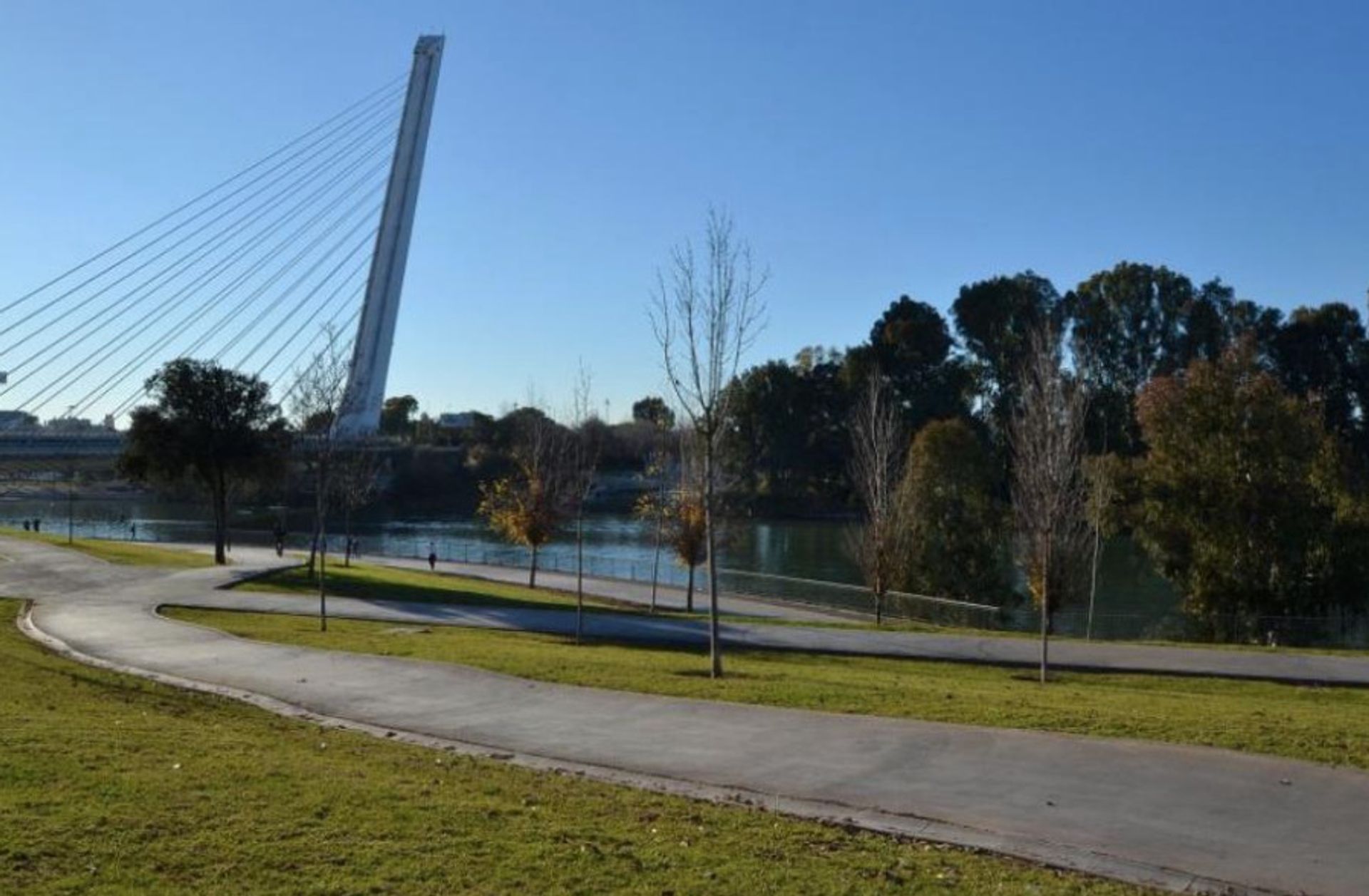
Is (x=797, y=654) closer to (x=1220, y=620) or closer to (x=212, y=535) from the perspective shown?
(x=1220, y=620)

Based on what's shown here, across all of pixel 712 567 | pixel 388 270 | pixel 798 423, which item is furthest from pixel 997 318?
pixel 712 567

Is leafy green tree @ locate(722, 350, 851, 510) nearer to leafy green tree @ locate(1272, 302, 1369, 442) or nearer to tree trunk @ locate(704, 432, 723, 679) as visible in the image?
leafy green tree @ locate(1272, 302, 1369, 442)

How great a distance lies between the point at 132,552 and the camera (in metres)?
41.3

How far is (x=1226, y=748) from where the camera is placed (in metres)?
10.7

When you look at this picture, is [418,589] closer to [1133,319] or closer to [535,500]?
[535,500]

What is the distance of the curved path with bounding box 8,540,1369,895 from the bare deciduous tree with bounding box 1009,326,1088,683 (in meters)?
7.47

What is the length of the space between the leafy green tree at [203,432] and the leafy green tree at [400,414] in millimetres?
94053

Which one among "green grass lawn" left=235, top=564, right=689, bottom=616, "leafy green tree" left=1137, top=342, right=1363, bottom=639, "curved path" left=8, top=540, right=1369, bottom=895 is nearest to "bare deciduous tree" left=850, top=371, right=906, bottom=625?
"green grass lawn" left=235, top=564, right=689, bottom=616

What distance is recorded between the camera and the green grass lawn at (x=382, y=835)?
21.5 feet

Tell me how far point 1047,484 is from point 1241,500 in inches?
674

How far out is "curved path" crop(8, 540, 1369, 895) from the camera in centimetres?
783

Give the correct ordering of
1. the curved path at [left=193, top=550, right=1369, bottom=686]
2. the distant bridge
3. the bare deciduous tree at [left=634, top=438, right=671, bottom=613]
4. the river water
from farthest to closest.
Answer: the distant bridge, the river water, the bare deciduous tree at [left=634, top=438, right=671, bottom=613], the curved path at [left=193, top=550, right=1369, bottom=686]

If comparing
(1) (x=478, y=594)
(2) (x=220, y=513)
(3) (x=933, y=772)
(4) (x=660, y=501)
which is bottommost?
(1) (x=478, y=594)

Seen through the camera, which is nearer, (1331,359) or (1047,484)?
(1047,484)
